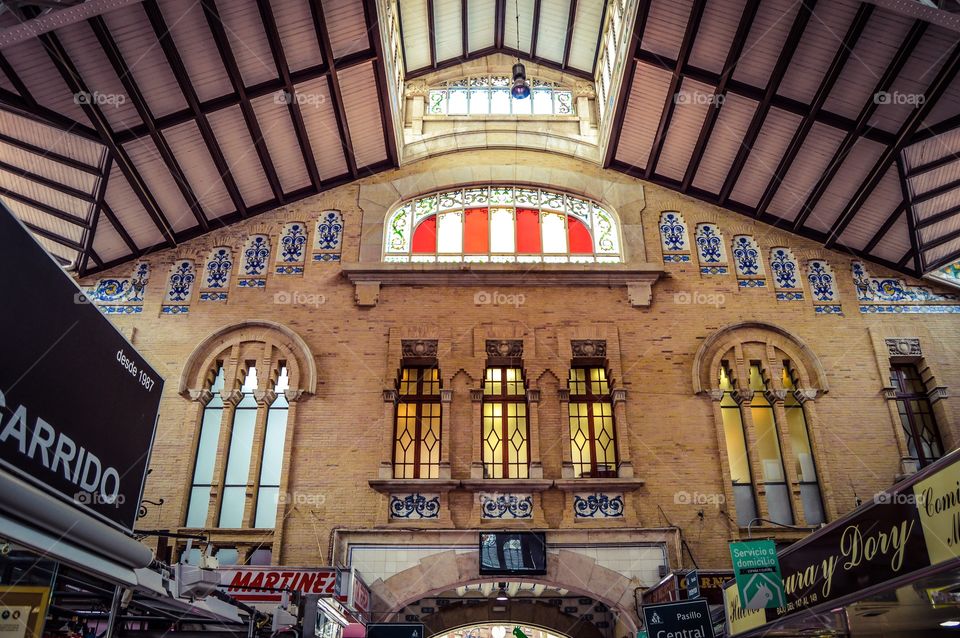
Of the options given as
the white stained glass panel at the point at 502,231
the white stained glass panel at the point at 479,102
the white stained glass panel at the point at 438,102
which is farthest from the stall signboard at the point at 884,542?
the white stained glass panel at the point at 438,102

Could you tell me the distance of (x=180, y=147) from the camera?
14.7 m

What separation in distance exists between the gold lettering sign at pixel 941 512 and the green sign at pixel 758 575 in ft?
11.0

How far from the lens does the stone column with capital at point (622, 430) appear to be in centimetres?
1436

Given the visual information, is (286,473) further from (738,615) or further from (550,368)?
(738,615)

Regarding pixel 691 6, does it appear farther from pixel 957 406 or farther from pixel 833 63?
pixel 957 406

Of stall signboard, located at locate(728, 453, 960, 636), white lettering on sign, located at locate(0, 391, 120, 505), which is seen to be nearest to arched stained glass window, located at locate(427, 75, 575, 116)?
stall signboard, located at locate(728, 453, 960, 636)

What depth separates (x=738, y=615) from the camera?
32.7 feet

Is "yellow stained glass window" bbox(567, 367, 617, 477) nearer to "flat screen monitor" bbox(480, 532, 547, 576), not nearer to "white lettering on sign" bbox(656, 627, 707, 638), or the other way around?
"flat screen monitor" bbox(480, 532, 547, 576)

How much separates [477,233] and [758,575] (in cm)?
1018

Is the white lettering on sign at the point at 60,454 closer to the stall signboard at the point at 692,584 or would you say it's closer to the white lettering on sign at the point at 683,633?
the white lettering on sign at the point at 683,633

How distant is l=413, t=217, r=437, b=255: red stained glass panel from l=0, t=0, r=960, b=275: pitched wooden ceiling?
1.89 m

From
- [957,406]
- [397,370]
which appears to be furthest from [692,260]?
[397,370]

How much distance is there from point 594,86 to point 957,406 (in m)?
10.9

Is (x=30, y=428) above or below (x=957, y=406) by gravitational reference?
below
